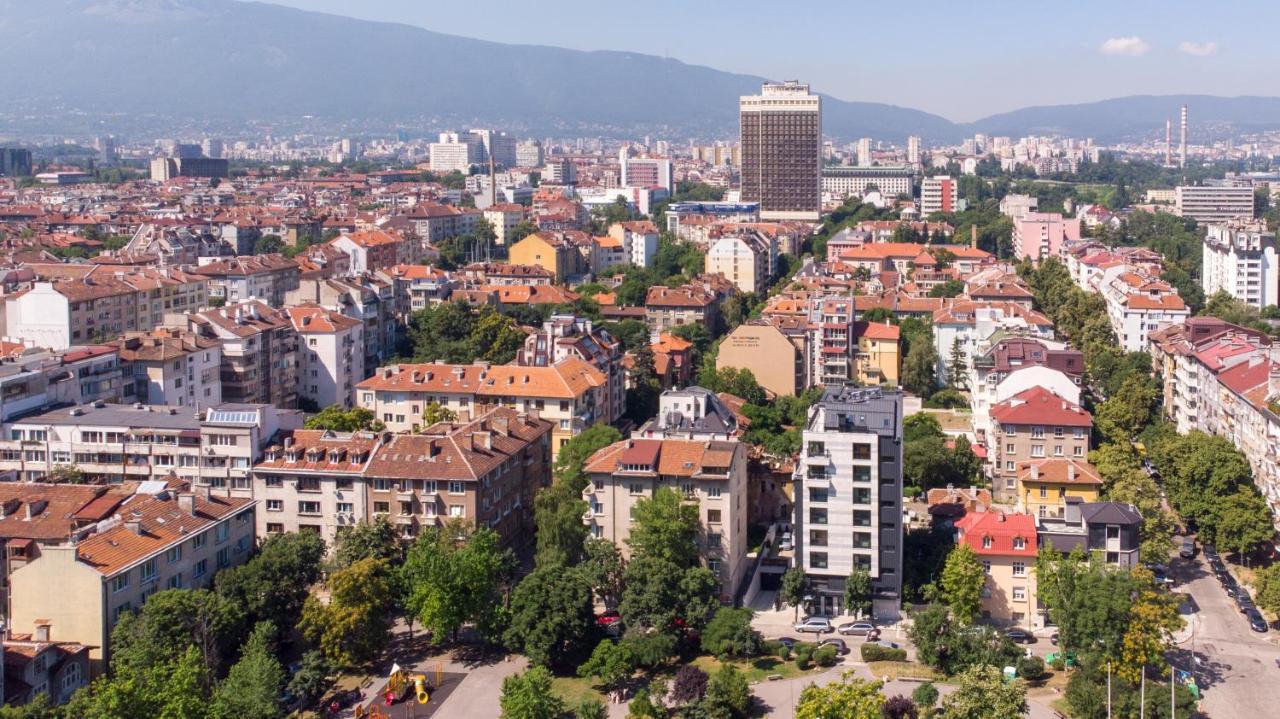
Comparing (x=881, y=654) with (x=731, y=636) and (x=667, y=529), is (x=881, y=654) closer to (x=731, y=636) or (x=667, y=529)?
(x=731, y=636)

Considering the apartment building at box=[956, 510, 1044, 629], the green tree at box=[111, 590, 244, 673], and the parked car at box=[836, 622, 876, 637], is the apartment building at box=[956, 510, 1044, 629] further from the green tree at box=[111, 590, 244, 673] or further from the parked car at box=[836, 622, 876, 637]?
the green tree at box=[111, 590, 244, 673]

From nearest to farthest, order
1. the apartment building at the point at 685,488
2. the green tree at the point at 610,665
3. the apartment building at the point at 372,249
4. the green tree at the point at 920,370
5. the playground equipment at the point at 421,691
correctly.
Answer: the playground equipment at the point at 421,691 < the green tree at the point at 610,665 < the apartment building at the point at 685,488 < the green tree at the point at 920,370 < the apartment building at the point at 372,249

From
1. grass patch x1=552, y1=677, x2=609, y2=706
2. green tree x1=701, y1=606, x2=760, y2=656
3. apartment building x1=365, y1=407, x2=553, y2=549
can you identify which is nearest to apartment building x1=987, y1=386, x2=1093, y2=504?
green tree x1=701, y1=606, x2=760, y2=656

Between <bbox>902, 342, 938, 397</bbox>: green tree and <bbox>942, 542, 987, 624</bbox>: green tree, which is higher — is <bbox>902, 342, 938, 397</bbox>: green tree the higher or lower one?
the higher one

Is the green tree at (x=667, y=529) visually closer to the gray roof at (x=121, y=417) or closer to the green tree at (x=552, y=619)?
→ the green tree at (x=552, y=619)

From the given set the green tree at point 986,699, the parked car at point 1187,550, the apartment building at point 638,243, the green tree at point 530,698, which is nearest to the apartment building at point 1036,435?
the parked car at point 1187,550

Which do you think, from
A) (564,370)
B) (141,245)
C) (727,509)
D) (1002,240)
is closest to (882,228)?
(1002,240)

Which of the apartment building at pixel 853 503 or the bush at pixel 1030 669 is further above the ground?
the apartment building at pixel 853 503
